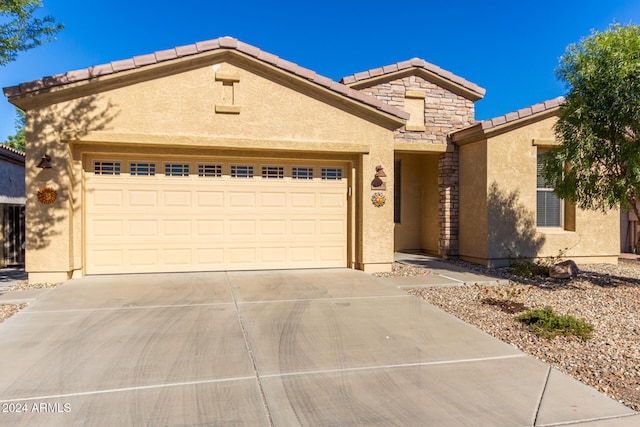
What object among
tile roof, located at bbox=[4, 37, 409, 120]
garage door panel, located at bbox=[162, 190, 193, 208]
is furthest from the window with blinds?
garage door panel, located at bbox=[162, 190, 193, 208]

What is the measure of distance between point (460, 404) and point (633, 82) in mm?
6660

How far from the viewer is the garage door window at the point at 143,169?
329 inches

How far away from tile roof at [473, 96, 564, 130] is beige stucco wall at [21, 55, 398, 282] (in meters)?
2.92

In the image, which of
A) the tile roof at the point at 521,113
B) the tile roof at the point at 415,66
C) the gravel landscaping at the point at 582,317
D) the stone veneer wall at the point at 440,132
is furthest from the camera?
the stone veneer wall at the point at 440,132

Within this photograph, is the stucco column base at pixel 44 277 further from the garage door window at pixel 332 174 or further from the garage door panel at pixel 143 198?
the garage door window at pixel 332 174

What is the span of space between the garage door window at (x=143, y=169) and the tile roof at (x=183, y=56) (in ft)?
6.05

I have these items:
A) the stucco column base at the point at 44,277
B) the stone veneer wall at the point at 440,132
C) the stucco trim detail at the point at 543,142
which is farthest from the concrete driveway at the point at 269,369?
the stucco trim detail at the point at 543,142

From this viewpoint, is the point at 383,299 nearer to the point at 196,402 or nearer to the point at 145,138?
the point at 196,402

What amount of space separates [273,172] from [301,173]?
64cm

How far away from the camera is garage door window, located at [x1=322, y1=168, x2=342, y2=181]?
9.32m

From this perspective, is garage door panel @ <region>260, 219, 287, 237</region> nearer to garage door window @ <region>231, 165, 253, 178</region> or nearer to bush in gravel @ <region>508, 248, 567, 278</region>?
garage door window @ <region>231, 165, 253, 178</region>

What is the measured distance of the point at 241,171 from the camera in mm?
8891

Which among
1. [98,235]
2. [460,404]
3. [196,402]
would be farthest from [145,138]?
[460,404]

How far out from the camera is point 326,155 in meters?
9.12
